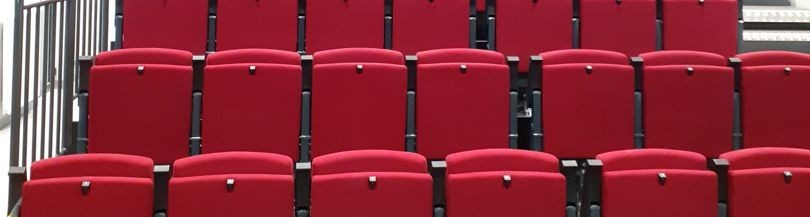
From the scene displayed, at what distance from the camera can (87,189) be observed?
594 mm

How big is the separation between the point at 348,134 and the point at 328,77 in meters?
0.05

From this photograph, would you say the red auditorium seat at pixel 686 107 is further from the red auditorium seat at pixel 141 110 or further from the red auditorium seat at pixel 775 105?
the red auditorium seat at pixel 141 110

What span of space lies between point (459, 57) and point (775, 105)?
25 centimetres

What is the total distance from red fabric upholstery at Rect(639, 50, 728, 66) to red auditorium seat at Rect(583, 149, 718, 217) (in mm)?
202

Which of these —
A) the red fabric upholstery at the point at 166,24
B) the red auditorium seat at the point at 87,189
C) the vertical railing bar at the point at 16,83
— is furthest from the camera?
the red fabric upholstery at the point at 166,24

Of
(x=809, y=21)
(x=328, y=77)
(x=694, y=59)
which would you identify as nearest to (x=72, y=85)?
(x=328, y=77)

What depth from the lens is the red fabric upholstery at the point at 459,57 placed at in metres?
0.82

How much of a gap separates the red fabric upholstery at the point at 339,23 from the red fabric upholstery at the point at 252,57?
0.13 m

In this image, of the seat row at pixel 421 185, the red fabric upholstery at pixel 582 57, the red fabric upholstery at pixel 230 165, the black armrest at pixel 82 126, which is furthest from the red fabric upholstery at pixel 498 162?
the black armrest at pixel 82 126

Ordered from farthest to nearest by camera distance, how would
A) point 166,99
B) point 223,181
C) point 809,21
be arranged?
point 809,21, point 166,99, point 223,181

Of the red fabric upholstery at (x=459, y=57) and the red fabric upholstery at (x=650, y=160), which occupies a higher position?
the red fabric upholstery at (x=459, y=57)

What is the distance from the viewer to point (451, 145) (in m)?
0.80

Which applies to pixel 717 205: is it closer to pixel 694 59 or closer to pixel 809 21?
pixel 694 59

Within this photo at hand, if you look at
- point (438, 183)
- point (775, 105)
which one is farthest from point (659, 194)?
point (775, 105)
